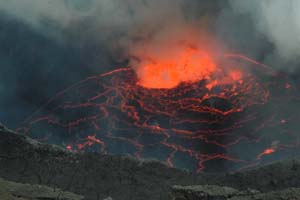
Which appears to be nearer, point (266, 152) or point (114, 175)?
point (114, 175)

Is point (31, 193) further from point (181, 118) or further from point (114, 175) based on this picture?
point (181, 118)

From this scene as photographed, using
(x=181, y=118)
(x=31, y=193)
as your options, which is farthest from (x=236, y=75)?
(x=31, y=193)

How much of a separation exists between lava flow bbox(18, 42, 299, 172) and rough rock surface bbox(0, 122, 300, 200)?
500cm

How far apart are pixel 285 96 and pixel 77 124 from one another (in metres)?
12.8

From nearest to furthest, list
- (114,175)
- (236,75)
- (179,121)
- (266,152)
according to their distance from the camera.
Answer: (114,175) < (266,152) < (179,121) < (236,75)

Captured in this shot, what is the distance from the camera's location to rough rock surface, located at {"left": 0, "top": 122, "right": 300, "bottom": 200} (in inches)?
565

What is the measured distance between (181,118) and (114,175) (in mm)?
11130

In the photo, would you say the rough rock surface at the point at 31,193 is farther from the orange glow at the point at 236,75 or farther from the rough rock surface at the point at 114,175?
the orange glow at the point at 236,75

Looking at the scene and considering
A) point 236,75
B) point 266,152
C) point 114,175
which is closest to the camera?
point 114,175

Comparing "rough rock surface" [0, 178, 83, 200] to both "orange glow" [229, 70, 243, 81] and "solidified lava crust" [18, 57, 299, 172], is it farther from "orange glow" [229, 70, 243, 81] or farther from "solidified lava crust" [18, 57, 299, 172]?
"orange glow" [229, 70, 243, 81]

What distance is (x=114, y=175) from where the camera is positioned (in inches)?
599

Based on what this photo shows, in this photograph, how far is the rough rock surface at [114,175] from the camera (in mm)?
14344

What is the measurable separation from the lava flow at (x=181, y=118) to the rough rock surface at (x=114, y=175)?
16.4 ft

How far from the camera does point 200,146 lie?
2306 cm
